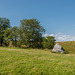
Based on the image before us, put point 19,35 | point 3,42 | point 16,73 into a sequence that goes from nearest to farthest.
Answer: point 16,73, point 19,35, point 3,42

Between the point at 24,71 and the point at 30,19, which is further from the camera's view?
the point at 30,19

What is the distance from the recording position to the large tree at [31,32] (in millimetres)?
36309

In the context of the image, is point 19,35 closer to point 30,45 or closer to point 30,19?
point 30,45

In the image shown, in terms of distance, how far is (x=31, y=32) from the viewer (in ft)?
120

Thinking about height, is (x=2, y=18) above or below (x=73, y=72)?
above

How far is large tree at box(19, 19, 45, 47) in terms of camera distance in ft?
119

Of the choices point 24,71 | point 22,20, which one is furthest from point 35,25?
point 24,71

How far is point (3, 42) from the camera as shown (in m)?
47.3

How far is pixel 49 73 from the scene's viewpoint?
22.2ft

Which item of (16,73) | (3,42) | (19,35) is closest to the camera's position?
(16,73)

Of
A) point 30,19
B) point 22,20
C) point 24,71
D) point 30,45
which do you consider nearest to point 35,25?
point 30,19

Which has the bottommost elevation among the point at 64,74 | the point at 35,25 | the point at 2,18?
the point at 64,74

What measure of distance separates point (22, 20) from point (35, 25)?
23.7ft

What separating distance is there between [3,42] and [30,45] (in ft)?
65.1
